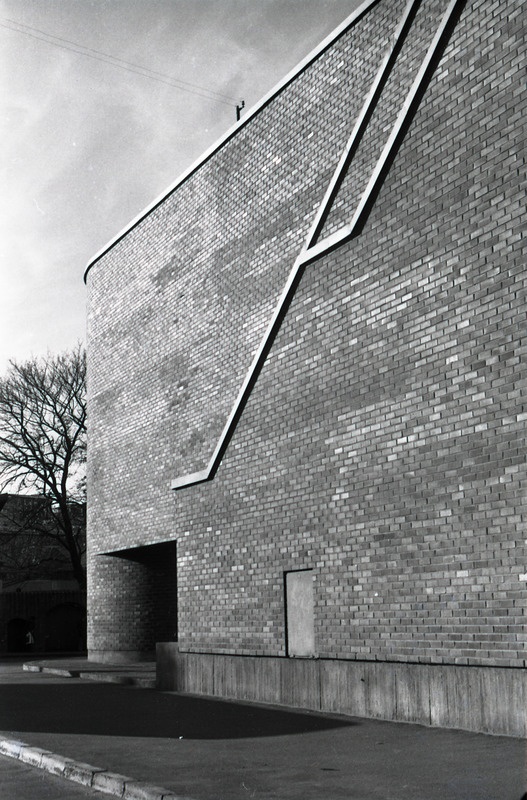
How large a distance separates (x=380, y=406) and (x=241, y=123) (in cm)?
908

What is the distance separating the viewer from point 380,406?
10.7m

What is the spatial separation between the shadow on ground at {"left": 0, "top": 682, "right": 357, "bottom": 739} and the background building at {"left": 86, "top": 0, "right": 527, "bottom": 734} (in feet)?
2.09

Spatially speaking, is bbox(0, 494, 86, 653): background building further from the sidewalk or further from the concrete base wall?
the sidewalk

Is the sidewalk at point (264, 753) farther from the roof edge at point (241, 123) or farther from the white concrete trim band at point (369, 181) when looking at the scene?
the roof edge at point (241, 123)

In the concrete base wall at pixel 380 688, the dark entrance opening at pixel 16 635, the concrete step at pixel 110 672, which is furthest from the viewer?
the dark entrance opening at pixel 16 635

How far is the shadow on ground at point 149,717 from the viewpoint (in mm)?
9570

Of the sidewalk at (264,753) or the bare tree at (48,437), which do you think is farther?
the bare tree at (48,437)

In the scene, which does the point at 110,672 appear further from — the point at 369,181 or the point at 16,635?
the point at 16,635

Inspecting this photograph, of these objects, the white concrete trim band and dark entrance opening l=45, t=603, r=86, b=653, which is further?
dark entrance opening l=45, t=603, r=86, b=653

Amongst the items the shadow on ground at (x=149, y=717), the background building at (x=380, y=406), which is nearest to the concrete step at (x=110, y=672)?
the shadow on ground at (x=149, y=717)

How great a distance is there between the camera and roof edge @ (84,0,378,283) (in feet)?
46.7

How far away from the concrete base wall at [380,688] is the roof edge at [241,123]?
955 centimetres

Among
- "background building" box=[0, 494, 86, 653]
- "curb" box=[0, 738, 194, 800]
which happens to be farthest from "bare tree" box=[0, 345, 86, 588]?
"curb" box=[0, 738, 194, 800]

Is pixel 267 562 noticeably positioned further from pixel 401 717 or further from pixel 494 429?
pixel 494 429
